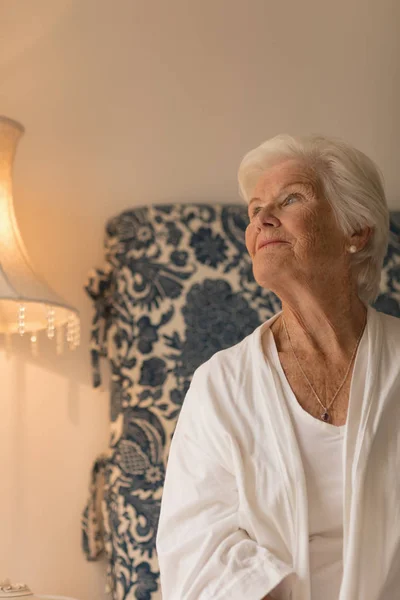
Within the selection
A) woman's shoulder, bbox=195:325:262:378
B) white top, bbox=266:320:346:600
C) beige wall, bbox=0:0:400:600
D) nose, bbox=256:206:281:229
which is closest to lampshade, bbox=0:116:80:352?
beige wall, bbox=0:0:400:600

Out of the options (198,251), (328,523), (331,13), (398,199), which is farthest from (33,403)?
(331,13)

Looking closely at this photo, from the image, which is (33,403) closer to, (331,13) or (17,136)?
(17,136)

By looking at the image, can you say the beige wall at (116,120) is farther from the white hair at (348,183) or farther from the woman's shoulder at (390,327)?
the woman's shoulder at (390,327)

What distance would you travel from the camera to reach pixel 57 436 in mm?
2299

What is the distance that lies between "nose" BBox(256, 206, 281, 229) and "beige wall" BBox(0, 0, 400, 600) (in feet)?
2.52

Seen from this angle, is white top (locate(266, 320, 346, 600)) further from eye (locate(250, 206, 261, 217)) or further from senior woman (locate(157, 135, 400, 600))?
eye (locate(250, 206, 261, 217))

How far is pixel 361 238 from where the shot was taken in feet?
5.78

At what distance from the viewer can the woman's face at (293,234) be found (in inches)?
65.7

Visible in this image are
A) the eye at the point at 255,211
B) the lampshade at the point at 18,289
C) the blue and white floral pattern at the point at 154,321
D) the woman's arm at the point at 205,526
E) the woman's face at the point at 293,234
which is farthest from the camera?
the blue and white floral pattern at the point at 154,321

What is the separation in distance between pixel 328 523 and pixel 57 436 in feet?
3.16

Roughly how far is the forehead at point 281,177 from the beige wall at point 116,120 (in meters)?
0.70

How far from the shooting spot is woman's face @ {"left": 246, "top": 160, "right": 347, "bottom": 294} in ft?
5.48

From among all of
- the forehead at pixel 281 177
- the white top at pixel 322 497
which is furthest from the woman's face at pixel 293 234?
the white top at pixel 322 497

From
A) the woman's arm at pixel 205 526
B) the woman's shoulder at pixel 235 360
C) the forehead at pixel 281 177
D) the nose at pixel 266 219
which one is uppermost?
the forehead at pixel 281 177
